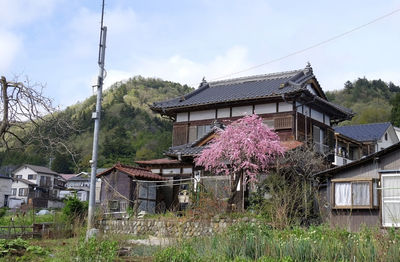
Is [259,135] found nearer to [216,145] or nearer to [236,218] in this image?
[216,145]

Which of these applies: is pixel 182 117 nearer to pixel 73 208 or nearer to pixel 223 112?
pixel 223 112

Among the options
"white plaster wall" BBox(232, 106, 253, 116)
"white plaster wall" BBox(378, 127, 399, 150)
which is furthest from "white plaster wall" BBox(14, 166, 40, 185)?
"white plaster wall" BBox(378, 127, 399, 150)

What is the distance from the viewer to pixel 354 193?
16141 mm

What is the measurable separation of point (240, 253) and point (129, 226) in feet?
31.3

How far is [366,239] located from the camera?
301 inches

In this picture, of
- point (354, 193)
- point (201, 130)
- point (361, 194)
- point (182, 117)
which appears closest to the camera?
point (361, 194)

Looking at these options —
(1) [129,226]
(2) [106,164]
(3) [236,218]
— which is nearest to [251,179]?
(3) [236,218]

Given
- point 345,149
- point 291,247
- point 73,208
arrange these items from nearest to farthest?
point 291,247
point 73,208
point 345,149

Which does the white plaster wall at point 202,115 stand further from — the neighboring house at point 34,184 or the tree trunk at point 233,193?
the neighboring house at point 34,184

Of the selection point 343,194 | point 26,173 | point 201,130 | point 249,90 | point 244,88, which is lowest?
point 343,194

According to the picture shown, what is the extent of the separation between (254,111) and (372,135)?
14.5 metres

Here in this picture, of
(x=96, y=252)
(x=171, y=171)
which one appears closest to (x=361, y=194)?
(x=171, y=171)

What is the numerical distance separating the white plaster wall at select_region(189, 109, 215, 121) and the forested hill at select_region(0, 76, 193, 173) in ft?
78.7

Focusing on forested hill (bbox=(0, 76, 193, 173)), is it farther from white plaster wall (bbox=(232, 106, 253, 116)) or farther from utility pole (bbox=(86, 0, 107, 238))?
utility pole (bbox=(86, 0, 107, 238))
